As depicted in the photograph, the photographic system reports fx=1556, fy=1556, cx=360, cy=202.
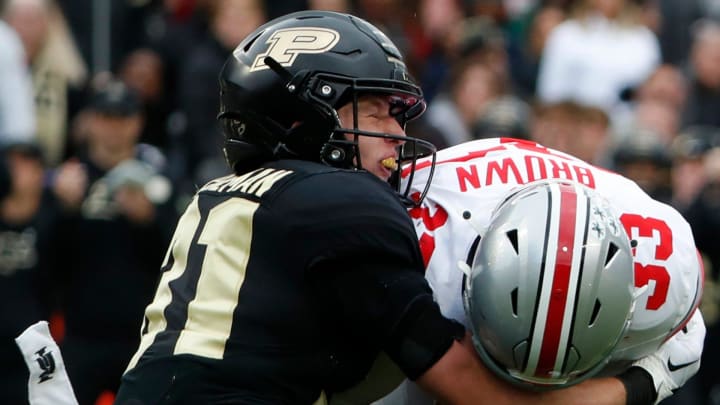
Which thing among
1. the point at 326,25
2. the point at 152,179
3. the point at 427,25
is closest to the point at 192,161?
the point at 152,179

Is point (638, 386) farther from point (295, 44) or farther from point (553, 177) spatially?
point (295, 44)

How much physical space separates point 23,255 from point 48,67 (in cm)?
187

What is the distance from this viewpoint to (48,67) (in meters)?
10.0

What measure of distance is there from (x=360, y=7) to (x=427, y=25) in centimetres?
68

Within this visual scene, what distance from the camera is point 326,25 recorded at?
423 cm

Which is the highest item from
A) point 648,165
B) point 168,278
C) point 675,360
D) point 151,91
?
point 168,278

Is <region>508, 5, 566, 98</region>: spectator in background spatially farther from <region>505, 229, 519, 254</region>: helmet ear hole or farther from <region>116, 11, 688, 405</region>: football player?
<region>505, 229, 519, 254</region>: helmet ear hole

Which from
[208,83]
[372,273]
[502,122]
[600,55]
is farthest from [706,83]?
[372,273]

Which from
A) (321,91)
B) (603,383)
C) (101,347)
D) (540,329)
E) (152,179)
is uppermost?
(321,91)

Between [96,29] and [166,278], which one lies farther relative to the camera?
[96,29]

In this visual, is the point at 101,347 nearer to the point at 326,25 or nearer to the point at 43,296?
the point at 43,296

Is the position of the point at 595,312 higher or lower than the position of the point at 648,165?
higher

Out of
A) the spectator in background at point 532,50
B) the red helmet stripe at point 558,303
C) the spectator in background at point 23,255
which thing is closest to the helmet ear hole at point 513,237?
the red helmet stripe at point 558,303

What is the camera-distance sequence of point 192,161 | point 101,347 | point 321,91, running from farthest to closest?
point 192,161 < point 101,347 < point 321,91
